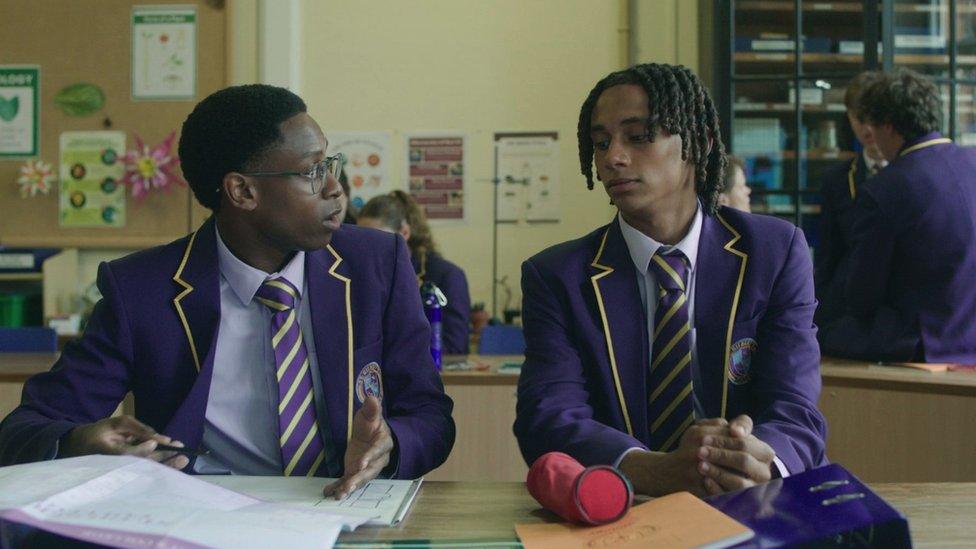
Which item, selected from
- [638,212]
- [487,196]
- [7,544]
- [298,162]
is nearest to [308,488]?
[7,544]

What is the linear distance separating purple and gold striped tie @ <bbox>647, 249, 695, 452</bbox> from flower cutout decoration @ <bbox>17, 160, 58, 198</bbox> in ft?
15.7

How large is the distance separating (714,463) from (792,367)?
0.37 m

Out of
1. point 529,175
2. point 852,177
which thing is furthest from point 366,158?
point 852,177

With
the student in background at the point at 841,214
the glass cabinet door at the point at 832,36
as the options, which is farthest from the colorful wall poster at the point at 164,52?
the student in background at the point at 841,214

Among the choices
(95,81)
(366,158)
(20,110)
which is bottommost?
(366,158)

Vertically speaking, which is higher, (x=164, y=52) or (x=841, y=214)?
(x=164, y=52)

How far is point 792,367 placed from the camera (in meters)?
1.61

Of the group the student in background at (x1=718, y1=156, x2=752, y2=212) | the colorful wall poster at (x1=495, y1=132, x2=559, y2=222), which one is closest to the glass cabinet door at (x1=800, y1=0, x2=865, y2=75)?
the colorful wall poster at (x1=495, y1=132, x2=559, y2=222)

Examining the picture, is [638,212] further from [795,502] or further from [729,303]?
[795,502]

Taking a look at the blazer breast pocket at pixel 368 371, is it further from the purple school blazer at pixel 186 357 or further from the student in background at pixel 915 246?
the student in background at pixel 915 246

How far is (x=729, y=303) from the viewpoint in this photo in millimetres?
1650

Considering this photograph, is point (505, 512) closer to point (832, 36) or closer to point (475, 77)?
point (832, 36)

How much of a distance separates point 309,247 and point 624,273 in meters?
0.53

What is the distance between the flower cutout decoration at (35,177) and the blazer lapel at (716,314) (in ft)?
15.7
